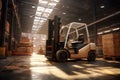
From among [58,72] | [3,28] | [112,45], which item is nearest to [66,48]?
[58,72]

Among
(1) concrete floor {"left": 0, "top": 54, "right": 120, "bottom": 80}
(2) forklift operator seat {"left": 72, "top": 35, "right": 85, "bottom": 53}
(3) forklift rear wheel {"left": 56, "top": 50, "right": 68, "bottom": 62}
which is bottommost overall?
(1) concrete floor {"left": 0, "top": 54, "right": 120, "bottom": 80}

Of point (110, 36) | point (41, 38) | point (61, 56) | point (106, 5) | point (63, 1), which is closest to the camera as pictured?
point (61, 56)

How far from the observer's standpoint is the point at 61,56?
6.34m

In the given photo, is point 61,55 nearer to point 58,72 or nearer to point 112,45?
point 58,72

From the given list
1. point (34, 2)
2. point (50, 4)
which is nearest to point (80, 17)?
point (50, 4)

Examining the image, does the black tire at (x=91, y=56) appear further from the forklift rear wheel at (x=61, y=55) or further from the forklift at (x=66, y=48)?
the forklift rear wheel at (x=61, y=55)

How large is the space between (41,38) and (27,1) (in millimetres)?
27356

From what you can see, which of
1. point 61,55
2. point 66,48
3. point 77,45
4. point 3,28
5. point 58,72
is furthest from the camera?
point 3,28

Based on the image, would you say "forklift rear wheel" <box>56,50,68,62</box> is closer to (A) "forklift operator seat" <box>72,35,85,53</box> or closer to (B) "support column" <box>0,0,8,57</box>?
(A) "forklift operator seat" <box>72,35,85,53</box>

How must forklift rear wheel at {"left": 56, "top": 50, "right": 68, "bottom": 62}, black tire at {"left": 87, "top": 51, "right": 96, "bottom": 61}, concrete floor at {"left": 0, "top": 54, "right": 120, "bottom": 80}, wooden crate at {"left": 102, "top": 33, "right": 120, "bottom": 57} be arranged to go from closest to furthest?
1. concrete floor at {"left": 0, "top": 54, "right": 120, "bottom": 80}
2. forklift rear wheel at {"left": 56, "top": 50, "right": 68, "bottom": 62}
3. black tire at {"left": 87, "top": 51, "right": 96, "bottom": 61}
4. wooden crate at {"left": 102, "top": 33, "right": 120, "bottom": 57}

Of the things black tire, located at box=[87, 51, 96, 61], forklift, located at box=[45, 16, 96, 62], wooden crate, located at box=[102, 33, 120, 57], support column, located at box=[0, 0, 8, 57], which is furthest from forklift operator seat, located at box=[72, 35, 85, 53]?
support column, located at box=[0, 0, 8, 57]

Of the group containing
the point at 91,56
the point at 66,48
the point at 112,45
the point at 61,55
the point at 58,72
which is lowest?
the point at 58,72

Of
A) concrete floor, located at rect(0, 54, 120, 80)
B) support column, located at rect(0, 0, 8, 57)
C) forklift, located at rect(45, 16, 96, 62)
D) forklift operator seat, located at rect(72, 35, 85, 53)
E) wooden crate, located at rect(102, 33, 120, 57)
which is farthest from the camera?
wooden crate, located at rect(102, 33, 120, 57)

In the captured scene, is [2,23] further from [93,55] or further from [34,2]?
[34,2]
